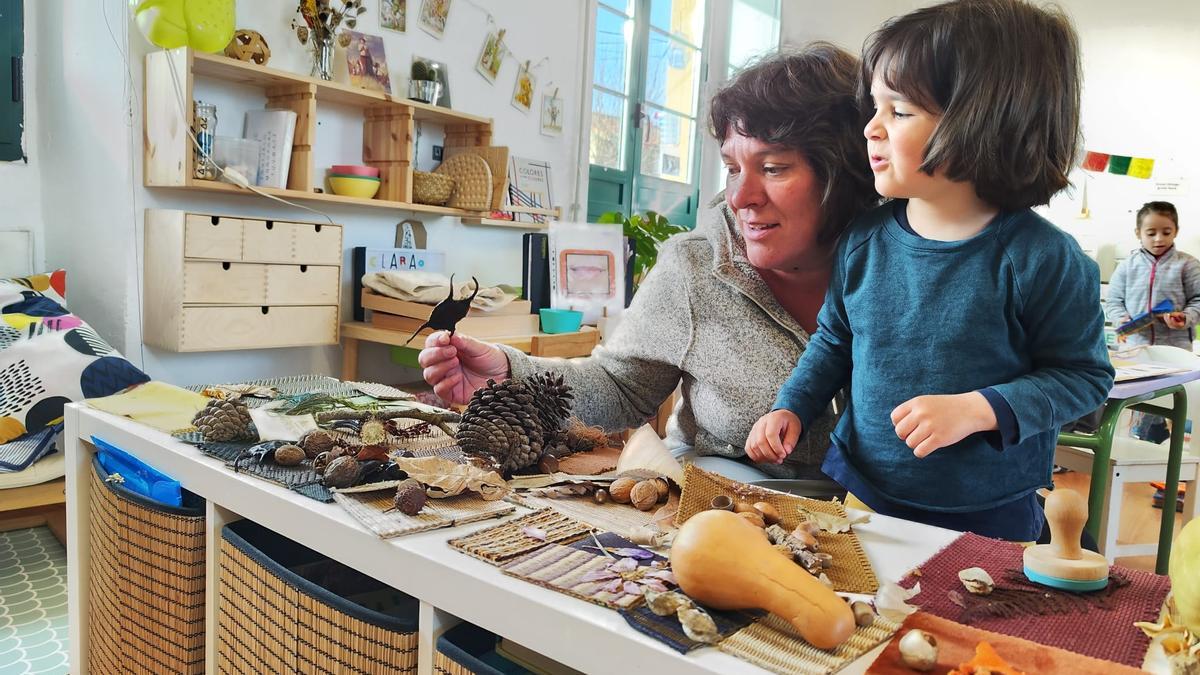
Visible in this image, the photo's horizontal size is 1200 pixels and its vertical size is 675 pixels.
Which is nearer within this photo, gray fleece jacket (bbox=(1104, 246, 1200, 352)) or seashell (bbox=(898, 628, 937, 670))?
seashell (bbox=(898, 628, 937, 670))

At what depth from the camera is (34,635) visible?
182 centimetres

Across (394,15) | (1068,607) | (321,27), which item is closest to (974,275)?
(1068,607)

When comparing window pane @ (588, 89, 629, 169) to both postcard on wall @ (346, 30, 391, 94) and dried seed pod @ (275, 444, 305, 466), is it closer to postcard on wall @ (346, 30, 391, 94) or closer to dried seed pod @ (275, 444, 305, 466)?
postcard on wall @ (346, 30, 391, 94)

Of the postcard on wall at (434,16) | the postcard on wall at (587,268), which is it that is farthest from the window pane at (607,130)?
the postcard on wall at (587,268)

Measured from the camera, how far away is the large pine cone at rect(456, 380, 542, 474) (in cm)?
89

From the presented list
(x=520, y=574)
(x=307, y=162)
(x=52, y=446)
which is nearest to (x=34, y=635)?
(x=52, y=446)

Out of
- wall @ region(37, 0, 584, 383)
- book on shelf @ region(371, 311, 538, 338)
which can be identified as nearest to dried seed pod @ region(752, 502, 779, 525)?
book on shelf @ region(371, 311, 538, 338)

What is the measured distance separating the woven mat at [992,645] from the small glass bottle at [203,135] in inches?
92.7

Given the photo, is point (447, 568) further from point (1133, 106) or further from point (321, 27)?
point (1133, 106)

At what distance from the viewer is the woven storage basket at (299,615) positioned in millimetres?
706

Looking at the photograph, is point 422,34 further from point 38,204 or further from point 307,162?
point 38,204

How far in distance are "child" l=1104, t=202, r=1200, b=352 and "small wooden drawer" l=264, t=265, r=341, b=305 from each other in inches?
163

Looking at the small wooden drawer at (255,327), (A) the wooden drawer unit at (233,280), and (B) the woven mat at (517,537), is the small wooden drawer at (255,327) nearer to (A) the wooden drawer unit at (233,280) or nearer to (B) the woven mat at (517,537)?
(A) the wooden drawer unit at (233,280)

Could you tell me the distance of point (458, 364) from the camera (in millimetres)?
1168
